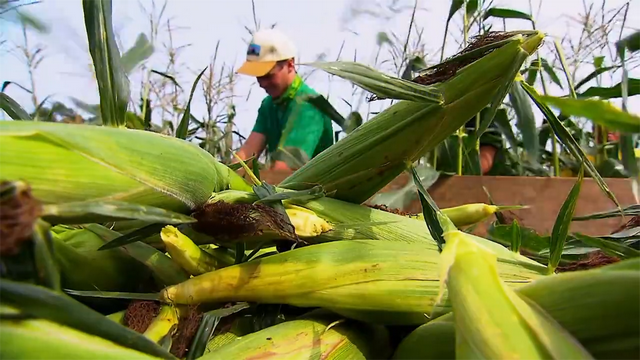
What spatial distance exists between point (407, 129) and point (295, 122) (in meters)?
1.40

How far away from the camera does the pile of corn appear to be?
23 centimetres

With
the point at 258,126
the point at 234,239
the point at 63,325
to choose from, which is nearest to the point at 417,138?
the point at 234,239

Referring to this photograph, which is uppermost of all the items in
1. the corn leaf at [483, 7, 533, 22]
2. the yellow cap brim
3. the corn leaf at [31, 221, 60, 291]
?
the corn leaf at [483, 7, 533, 22]

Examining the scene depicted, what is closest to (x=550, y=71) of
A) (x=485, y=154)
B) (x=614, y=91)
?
(x=485, y=154)

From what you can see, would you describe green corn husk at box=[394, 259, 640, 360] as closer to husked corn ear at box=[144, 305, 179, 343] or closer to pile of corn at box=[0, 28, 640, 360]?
pile of corn at box=[0, 28, 640, 360]

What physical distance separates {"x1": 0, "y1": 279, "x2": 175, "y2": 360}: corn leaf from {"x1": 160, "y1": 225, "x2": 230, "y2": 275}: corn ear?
103mm

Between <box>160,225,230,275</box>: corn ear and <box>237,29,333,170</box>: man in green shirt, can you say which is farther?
<box>237,29,333,170</box>: man in green shirt

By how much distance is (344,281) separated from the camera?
0.33 metres

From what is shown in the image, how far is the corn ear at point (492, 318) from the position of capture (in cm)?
22

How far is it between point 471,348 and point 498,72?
0.21 meters

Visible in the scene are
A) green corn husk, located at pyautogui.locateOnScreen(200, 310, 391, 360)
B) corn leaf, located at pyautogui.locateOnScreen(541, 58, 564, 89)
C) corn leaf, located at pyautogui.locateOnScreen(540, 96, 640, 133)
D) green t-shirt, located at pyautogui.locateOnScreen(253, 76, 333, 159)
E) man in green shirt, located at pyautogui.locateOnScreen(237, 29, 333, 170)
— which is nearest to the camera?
corn leaf, located at pyautogui.locateOnScreen(540, 96, 640, 133)

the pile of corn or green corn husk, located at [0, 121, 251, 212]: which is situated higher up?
green corn husk, located at [0, 121, 251, 212]

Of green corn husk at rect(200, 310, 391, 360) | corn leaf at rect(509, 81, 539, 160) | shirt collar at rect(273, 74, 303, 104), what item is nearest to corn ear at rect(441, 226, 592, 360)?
green corn husk at rect(200, 310, 391, 360)

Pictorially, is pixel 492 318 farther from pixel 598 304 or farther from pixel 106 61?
pixel 106 61
